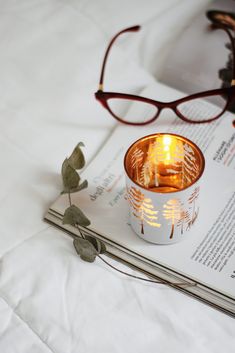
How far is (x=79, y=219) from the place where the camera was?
559 mm

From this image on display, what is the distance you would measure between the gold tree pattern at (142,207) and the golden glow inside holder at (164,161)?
20 millimetres

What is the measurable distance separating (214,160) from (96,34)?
309 mm

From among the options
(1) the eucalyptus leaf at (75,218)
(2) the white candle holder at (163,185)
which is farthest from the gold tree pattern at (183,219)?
(1) the eucalyptus leaf at (75,218)

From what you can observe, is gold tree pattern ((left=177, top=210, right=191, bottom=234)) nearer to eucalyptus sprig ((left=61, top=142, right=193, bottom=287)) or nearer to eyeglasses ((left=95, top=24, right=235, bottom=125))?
eucalyptus sprig ((left=61, top=142, right=193, bottom=287))

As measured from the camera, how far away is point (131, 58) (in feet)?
2.60

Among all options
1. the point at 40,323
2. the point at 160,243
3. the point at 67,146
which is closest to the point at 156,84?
the point at 67,146

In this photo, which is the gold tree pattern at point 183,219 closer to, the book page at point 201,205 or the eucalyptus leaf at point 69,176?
the book page at point 201,205

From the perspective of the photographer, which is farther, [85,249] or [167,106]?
[167,106]

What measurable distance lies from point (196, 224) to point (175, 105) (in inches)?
7.4

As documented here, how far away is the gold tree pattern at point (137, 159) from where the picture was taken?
0.55 metres

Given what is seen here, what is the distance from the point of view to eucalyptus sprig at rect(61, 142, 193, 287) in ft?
1.77

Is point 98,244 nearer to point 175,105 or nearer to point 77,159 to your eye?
point 77,159

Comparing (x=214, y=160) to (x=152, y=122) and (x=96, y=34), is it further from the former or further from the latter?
(x=96, y=34)

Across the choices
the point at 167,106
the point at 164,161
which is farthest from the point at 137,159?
the point at 167,106
